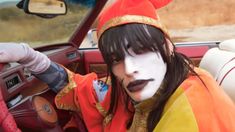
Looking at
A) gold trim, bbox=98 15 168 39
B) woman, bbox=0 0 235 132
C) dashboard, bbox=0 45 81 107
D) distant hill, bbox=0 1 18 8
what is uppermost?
gold trim, bbox=98 15 168 39

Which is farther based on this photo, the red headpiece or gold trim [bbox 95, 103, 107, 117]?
gold trim [bbox 95, 103, 107, 117]

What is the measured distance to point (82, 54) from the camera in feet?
9.08

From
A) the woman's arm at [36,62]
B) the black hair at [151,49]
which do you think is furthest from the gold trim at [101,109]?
the black hair at [151,49]

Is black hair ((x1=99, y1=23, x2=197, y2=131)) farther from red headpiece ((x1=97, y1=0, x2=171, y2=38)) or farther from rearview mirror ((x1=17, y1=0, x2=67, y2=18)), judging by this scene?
rearview mirror ((x1=17, y1=0, x2=67, y2=18))

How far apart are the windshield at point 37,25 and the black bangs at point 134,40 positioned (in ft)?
2.57

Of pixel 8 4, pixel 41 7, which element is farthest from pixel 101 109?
pixel 8 4

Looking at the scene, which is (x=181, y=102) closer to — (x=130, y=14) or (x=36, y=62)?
(x=130, y=14)

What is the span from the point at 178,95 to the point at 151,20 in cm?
25

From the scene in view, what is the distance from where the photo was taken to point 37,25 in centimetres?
254

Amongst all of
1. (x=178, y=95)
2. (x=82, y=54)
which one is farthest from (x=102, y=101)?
(x=82, y=54)

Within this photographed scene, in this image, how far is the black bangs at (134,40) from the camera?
132cm

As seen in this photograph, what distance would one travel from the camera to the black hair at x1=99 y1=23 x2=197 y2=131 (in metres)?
1.32

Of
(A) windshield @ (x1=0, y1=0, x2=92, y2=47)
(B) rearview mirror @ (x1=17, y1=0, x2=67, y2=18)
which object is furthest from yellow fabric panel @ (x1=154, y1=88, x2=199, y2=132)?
(A) windshield @ (x1=0, y1=0, x2=92, y2=47)

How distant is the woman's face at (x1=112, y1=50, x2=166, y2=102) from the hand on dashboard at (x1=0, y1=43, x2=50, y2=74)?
358 mm
